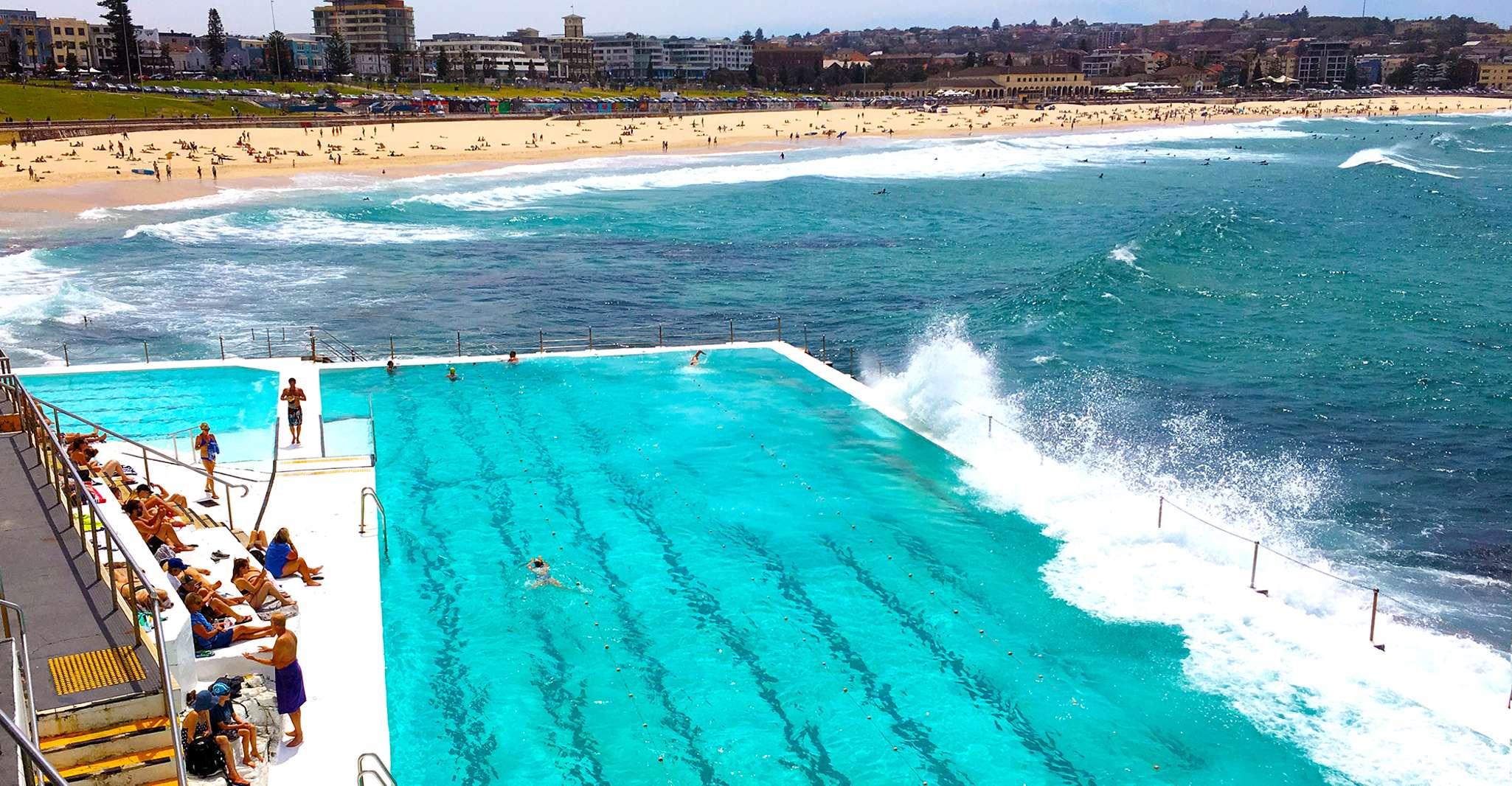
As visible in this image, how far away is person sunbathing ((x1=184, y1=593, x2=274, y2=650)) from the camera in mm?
14148

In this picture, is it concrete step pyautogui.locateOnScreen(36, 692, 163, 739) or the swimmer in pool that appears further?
the swimmer in pool

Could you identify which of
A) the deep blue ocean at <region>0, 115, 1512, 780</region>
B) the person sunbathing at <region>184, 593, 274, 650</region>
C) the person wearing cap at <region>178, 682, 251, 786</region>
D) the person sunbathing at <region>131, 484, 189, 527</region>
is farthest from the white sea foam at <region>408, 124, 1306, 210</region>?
the person wearing cap at <region>178, 682, 251, 786</region>

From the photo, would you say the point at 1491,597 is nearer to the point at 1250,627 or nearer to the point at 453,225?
the point at 1250,627

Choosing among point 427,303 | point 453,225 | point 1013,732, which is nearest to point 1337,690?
point 1013,732

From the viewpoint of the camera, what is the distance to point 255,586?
50.6ft

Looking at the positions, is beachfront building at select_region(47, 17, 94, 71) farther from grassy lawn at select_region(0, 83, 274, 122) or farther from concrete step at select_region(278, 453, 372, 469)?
concrete step at select_region(278, 453, 372, 469)

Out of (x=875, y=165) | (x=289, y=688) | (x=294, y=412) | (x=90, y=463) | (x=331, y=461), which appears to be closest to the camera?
(x=289, y=688)

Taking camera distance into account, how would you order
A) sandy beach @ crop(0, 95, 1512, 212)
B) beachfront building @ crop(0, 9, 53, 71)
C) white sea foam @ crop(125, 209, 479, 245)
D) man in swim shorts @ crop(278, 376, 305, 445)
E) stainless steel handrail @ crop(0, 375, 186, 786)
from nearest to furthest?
1. stainless steel handrail @ crop(0, 375, 186, 786)
2. man in swim shorts @ crop(278, 376, 305, 445)
3. white sea foam @ crop(125, 209, 479, 245)
4. sandy beach @ crop(0, 95, 1512, 212)
5. beachfront building @ crop(0, 9, 53, 71)

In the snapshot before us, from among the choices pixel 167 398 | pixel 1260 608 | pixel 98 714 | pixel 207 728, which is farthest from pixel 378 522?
pixel 1260 608

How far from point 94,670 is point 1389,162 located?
373 ft

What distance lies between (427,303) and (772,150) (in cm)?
7915

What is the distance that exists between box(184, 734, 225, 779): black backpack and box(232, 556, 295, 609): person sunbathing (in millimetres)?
3917

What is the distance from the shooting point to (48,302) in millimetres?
41500

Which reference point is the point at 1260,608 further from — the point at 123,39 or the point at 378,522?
the point at 123,39
